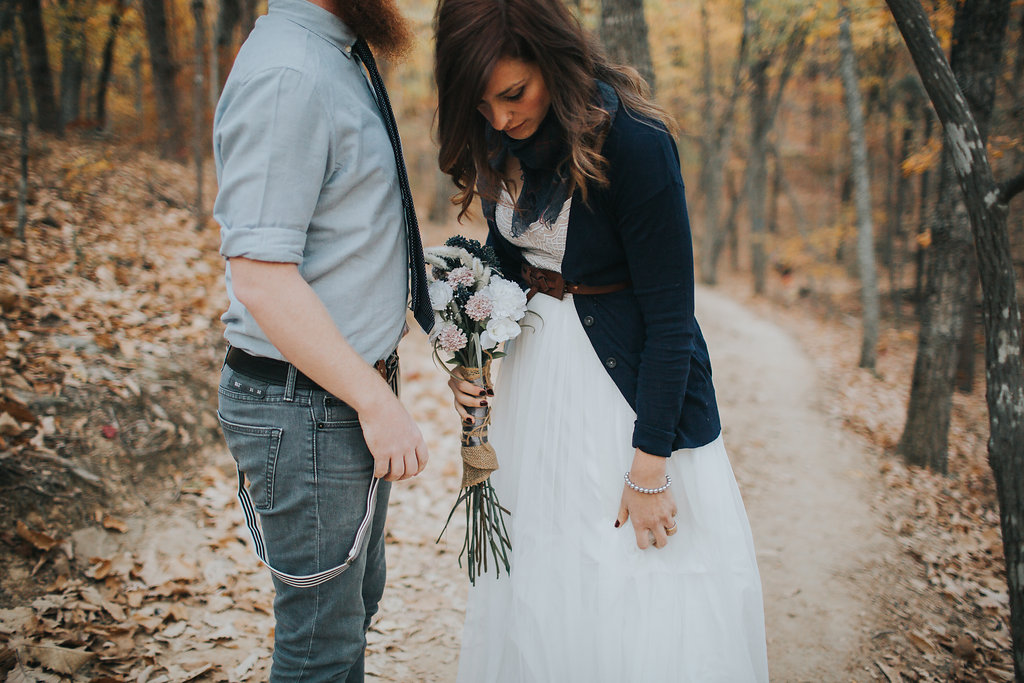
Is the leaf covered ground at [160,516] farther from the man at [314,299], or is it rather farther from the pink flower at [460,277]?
the pink flower at [460,277]

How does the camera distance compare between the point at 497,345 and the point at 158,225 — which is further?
the point at 158,225

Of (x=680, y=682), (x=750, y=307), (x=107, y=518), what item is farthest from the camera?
(x=750, y=307)

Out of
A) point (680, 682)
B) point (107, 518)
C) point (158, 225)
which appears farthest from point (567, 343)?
point (158, 225)

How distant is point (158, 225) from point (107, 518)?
4.33 m

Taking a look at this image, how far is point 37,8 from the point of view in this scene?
25.8 ft

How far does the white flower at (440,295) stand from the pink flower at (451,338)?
0.22 feet

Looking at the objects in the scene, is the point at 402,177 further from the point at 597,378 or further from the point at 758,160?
the point at 758,160

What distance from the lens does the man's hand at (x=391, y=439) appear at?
1291 mm

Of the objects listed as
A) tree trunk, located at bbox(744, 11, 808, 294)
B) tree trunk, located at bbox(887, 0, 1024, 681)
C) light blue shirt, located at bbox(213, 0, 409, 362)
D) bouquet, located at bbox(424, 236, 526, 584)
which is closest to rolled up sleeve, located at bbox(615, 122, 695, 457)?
bouquet, located at bbox(424, 236, 526, 584)

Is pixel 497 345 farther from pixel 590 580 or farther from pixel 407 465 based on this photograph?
pixel 590 580

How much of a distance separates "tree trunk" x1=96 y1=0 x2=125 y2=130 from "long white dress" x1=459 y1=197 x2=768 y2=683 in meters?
10.7

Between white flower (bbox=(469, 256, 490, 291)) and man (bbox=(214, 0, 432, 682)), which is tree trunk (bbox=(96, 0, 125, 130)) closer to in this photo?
white flower (bbox=(469, 256, 490, 291))

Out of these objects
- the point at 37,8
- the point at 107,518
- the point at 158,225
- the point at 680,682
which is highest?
the point at 37,8

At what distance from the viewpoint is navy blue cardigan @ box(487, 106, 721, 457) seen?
4.95 feet
